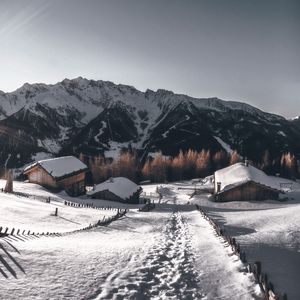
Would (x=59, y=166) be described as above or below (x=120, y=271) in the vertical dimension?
above

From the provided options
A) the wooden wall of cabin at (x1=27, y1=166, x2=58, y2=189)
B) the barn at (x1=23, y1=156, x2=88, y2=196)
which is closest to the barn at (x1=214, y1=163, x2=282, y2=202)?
the barn at (x1=23, y1=156, x2=88, y2=196)

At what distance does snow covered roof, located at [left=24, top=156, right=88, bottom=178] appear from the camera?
238ft

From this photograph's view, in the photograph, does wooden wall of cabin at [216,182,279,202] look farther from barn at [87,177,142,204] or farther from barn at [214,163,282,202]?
barn at [87,177,142,204]

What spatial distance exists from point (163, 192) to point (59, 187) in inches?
1174

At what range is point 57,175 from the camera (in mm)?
72188

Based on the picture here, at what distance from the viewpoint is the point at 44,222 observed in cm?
3250

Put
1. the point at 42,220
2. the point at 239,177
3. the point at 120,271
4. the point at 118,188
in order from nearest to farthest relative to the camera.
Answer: the point at 120,271 < the point at 42,220 < the point at 239,177 < the point at 118,188

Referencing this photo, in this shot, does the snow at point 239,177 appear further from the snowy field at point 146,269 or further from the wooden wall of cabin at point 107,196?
the snowy field at point 146,269

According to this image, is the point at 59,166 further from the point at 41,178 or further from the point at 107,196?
the point at 107,196

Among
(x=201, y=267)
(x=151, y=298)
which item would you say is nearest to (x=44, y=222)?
(x=201, y=267)

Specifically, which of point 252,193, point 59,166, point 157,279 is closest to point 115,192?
point 59,166

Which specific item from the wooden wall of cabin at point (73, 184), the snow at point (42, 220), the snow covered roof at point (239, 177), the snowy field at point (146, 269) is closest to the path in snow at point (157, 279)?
the snowy field at point (146, 269)

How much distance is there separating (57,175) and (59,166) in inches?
167

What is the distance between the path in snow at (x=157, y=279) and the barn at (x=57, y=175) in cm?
5633
